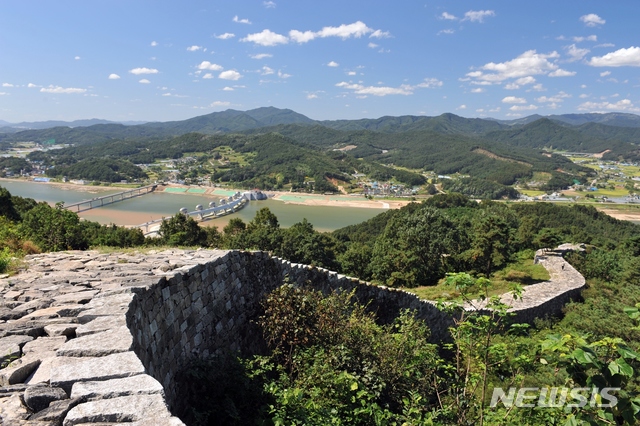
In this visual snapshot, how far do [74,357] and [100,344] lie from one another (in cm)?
17

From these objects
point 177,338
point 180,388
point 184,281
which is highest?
point 184,281

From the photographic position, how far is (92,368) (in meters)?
2.39

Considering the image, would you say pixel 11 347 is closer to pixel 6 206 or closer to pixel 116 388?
pixel 116 388

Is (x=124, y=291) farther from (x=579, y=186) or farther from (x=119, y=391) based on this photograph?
(x=579, y=186)

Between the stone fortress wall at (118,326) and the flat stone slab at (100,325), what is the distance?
0.01 m

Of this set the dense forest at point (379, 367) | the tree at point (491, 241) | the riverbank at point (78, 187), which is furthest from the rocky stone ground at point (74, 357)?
the riverbank at point (78, 187)

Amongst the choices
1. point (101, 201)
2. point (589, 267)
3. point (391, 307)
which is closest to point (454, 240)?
point (589, 267)

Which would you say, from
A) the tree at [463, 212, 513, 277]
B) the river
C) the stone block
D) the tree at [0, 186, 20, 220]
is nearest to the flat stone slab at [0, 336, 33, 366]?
the stone block

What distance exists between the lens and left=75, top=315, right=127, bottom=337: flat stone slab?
298cm

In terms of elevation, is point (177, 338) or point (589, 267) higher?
point (177, 338)

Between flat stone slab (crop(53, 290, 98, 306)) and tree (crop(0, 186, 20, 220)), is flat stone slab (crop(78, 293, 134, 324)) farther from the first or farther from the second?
tree (crop(0, 186, 20, 220))

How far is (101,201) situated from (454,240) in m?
73.3

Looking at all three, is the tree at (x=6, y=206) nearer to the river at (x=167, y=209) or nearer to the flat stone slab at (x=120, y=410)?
the flat stone slab at (x=120, y=410)

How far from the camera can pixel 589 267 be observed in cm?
1973
